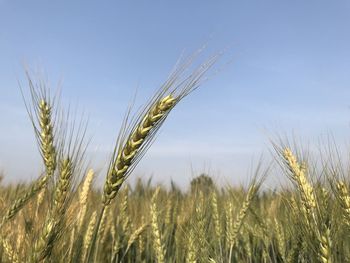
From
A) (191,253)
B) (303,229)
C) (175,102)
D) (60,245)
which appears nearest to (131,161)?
(175,102)

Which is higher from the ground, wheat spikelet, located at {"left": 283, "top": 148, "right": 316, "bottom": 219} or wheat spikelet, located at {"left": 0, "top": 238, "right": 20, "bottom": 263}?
wheat spikelet, located at {"left": 283, "top": 148, "right": 316, "bottom": 219}

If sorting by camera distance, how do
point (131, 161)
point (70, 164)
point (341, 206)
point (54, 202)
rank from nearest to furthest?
point (131, 161) → point (54, 202) → point (70, 164) → point (341, 206)

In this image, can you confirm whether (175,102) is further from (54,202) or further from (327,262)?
(327,262)

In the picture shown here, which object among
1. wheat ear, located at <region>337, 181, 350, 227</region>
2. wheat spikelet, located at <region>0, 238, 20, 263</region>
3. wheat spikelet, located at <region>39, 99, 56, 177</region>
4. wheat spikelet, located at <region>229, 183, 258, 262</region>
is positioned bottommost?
wheat spikelet, located at <region>0, 238, 20, 263</region>

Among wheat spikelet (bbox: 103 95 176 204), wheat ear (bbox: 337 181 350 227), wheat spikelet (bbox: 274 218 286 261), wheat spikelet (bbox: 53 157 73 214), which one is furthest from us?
wheat spikelet (bbox: 274 218 286 261)

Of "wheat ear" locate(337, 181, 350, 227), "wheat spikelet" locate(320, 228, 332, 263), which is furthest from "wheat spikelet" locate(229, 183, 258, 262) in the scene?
"wheat spikelet" locate(320, 228, 332, 263)

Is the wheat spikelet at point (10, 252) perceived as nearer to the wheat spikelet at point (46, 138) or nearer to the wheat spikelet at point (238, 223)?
the wheat spikelet at point (46, 138)

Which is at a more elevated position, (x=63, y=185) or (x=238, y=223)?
(x=63, y=185)

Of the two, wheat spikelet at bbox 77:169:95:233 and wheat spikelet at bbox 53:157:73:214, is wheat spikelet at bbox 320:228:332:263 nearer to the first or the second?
wheat spikelet at bbox 53:157:73:214

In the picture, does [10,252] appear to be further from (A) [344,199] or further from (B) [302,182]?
(A) [344,199]

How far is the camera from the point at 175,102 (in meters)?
1.69

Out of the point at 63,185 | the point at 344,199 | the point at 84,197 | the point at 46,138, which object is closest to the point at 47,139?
the point at 46,138

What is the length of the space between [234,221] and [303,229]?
80 centimetres

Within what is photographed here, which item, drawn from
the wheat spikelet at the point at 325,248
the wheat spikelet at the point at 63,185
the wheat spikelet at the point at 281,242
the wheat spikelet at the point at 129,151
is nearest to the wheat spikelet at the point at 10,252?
the wheat spikelet at the point at 63,185
